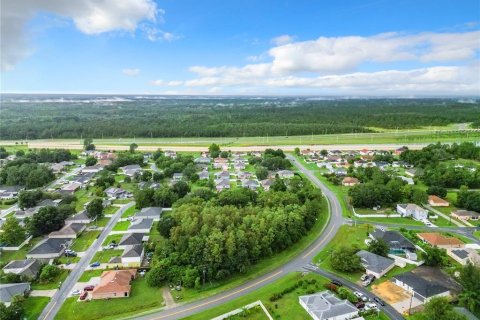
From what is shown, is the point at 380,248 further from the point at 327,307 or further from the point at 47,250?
the point at 47,250

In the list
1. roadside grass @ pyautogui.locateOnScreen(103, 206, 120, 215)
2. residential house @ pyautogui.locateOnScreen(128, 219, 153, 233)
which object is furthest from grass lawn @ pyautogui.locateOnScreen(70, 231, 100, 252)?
roadside grass @ pyautogui.locateOnScreen(103, 206, 120, 215)

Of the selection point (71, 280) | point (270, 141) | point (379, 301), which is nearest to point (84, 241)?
point (71, 280)

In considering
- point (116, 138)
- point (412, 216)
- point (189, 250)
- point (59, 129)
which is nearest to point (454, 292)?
point (412, 216)

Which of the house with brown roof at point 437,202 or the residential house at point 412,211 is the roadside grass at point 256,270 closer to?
the residential house at point 412,211

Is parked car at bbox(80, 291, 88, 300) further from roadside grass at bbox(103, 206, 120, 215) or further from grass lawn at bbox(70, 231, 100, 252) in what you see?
roadside grass at bbox(103, 206, 120, 215)

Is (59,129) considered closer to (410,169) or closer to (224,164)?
(224,164)

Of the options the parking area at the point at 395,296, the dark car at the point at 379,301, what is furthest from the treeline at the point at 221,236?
the dark car at the point at 379,301
